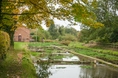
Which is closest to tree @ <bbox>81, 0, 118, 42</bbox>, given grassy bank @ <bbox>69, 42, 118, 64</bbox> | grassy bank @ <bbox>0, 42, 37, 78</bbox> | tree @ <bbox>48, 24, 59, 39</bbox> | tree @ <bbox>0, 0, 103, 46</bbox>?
grassy bank @ <bbox>69, 42, 118, 64</bbox>

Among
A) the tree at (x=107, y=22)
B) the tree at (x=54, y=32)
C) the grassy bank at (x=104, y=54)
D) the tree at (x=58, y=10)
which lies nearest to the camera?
the tree at (x=58, y=10)

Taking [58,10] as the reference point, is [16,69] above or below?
below

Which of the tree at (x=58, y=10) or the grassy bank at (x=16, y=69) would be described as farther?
the grassy bank at (x=16, y=69)

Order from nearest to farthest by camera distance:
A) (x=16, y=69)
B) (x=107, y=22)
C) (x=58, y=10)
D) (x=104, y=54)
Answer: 1. (x=58, y=10)
2. (x=16, y=69)
3. (x=104, y=54)
4. (x=107, y=22)

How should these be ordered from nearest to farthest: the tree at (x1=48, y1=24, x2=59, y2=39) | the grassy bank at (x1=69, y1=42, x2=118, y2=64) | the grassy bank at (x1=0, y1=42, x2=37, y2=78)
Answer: the grassy bank at (x1=0, y1=42, x2=37, y2=78) < the grassy bank at (x1=69, y1=42, x2=118, y2=64) < the tree at (x1=48, y1=24, x2=59, y2=39)

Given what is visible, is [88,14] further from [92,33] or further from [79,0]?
[92,33]

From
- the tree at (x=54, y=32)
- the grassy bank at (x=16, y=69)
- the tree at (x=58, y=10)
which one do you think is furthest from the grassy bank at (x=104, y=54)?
the tree at (x=54, y=32)

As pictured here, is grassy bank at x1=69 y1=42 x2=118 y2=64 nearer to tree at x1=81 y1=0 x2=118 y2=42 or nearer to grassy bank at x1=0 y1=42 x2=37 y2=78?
tree at x1=81 y1=0 x2=118 y2=42

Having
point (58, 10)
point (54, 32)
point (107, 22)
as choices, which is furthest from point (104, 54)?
point (54, 32)

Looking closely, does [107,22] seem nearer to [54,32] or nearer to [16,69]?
[16,69]

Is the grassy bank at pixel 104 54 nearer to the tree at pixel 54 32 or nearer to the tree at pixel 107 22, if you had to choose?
the tree at pixel 107 22

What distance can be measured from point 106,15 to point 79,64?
20.7 m

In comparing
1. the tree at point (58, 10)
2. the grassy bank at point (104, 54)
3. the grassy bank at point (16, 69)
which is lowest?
the grassy bank at point (104, 54)

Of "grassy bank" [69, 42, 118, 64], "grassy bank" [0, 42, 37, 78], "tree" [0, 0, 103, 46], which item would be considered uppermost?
"tree" [0, 0, 103, 46]
